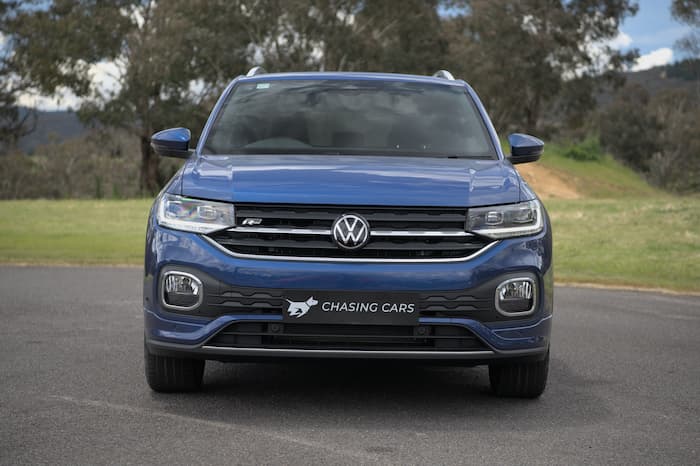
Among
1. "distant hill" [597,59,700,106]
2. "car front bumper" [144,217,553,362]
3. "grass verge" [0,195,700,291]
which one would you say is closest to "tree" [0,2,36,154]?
"grass verge" [0,195,700,291]

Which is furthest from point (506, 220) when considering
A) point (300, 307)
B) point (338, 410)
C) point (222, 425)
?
point (222, 425)

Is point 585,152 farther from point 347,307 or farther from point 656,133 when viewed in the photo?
point 347,307

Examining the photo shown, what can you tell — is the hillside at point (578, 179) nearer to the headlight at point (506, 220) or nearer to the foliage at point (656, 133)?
the foliage at point (656, 133)

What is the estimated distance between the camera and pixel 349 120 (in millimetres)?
6836

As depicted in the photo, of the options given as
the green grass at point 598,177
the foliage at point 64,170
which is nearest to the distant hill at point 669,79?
the green grass at point 598,177

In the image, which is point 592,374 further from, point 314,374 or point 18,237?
point 18,237

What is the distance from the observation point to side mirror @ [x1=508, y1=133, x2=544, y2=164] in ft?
22.2

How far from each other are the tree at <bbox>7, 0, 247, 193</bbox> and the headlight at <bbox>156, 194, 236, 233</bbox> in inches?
1726

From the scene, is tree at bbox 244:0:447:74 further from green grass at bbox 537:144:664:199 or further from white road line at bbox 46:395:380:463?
white road line at bbox 46:395:380:463

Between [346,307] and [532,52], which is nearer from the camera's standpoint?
[346,307]

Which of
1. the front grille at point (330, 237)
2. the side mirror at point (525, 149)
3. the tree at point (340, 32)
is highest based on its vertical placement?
the side mirror at point (525, 149)

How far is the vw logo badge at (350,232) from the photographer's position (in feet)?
17.4

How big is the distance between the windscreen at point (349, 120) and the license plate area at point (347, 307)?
1.31 metres

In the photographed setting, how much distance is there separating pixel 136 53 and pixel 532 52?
2201cm
